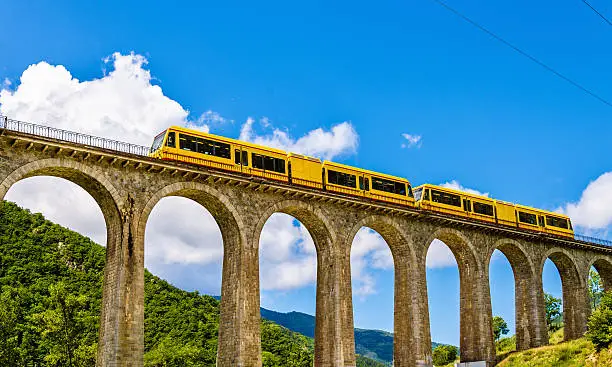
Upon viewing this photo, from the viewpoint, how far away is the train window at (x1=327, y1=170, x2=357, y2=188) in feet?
142

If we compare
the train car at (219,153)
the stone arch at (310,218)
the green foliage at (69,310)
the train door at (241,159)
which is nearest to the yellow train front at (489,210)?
the stone arch at (310,218)

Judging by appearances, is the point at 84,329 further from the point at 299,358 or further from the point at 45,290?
the point at 299,358

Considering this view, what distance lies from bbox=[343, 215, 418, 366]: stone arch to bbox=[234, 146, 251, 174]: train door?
897cm

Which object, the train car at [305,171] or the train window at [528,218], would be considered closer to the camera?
the train car at [305,171]

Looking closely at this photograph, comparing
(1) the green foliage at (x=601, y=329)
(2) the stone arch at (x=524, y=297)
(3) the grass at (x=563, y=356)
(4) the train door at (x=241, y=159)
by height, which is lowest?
(3) the grass at (x=563, y=356)

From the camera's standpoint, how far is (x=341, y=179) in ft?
143

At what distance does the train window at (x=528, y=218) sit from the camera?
55062 mm

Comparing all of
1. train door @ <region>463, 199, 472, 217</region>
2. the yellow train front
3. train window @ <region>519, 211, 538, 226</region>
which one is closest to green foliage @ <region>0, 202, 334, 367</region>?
the yellow train front

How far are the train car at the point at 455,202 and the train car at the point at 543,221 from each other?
359 cm

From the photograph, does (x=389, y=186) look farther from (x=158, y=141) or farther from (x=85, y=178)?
(x=85, y=178)

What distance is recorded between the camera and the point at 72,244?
64375 mm

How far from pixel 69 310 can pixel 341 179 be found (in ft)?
69.9

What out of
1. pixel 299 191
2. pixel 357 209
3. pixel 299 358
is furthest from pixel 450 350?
pixel 299 191

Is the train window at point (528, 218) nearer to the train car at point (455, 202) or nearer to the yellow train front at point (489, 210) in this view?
the yellow train front at point (489, 210)
